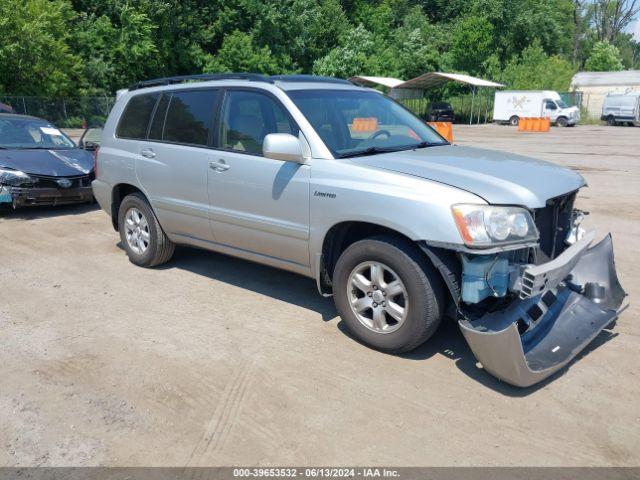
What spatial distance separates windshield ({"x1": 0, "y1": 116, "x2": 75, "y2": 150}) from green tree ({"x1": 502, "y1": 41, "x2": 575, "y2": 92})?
44530mm

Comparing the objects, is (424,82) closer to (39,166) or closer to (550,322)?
(39,166)

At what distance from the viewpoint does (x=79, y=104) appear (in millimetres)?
33000

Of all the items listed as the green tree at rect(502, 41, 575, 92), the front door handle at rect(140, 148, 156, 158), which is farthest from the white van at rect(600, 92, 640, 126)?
the front door handle at rect(140, 148, 156, 158)

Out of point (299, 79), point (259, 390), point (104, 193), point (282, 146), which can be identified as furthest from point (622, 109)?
point (259, 390)

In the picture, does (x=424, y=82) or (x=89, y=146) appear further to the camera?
(x=424, y=82)

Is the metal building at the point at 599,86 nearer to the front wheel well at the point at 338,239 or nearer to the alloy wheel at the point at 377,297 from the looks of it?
Result: the front wheel well at the point at 338,239

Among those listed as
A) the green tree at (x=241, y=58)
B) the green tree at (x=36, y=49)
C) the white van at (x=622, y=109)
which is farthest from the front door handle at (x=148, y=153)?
the white van at (x=622, y=109)

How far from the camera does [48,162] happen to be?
9047 millimetres

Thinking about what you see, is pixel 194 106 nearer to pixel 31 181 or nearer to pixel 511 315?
pixel 511 315

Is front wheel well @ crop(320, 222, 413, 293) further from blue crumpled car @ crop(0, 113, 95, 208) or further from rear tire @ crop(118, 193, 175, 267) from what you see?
blue crumpled car @ crop(0, 113, 95, 208)

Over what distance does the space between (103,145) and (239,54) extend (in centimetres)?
3581

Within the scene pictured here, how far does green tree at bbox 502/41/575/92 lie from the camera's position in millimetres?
47969

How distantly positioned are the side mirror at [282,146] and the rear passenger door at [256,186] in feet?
0.55

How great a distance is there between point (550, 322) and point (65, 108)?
3326cm
